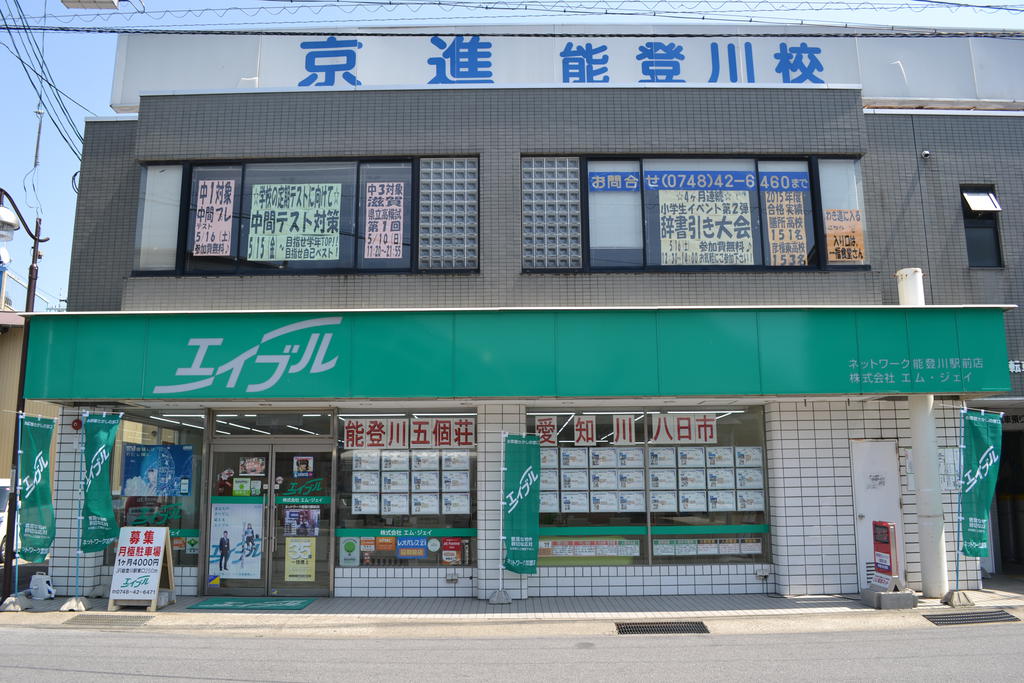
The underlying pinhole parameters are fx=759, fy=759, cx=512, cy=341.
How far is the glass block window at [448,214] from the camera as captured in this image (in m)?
12.5

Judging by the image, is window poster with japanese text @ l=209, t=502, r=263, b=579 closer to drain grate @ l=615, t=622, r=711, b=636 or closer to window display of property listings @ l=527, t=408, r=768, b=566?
window display of property listings @ l=527, t=408, r=768, b=566

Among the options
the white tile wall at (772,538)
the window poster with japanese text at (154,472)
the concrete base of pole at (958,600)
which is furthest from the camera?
the window poster with japanese text at (154,472)

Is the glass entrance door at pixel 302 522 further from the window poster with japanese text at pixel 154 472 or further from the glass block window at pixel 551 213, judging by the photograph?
the glass block window at pixel 551 213

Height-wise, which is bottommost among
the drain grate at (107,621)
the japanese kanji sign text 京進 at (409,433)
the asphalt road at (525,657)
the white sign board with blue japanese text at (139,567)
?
the asphalt road at (525,657)

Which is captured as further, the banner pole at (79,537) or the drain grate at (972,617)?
the banner pole at (79,537)

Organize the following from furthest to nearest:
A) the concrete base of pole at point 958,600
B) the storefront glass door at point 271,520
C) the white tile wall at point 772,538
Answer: the storefront glass door at point 271,520 < the white tile wall at point 772,538 < the concrete base of pole at point 958,600

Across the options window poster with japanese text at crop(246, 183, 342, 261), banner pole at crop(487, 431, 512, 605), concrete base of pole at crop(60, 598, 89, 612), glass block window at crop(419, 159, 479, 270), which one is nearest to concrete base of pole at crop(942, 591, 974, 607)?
banner pole at crop(487, 431, 512, 605)

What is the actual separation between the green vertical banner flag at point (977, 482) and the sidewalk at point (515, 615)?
91cm

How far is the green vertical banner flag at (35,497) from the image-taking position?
11.1 meters

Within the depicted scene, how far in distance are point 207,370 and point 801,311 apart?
29.0ft

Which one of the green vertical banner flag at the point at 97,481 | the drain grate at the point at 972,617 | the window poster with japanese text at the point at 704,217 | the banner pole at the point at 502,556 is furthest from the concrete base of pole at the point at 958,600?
the green vertical banner flag at the point at 97,481

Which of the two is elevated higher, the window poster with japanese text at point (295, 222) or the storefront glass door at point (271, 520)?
the window poster with japanese text at point (295, 222)

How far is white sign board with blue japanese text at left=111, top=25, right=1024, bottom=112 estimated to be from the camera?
44.3 ft

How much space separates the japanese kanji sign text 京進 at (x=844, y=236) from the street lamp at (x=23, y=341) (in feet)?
41.9
